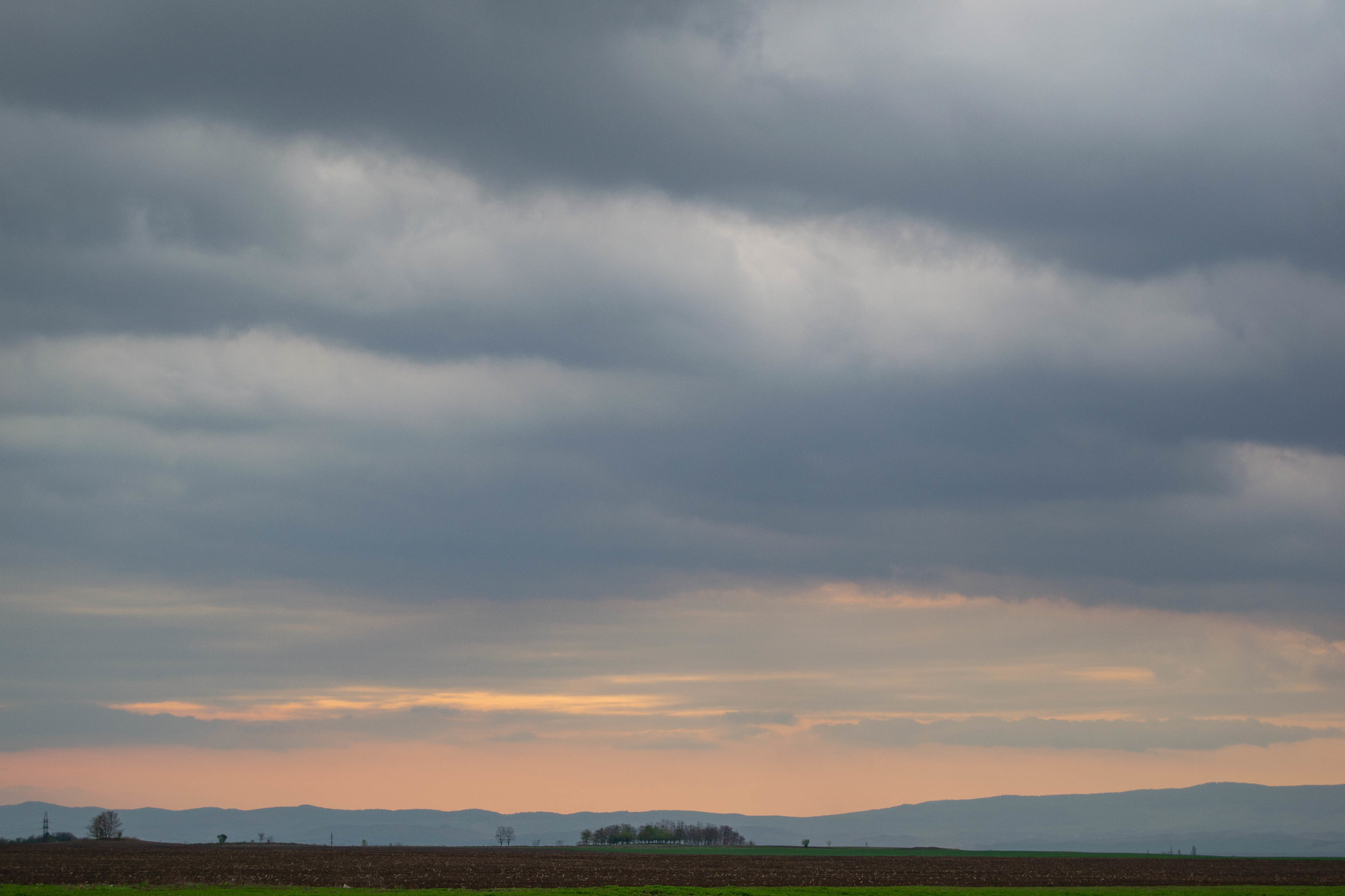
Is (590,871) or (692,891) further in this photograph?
(590,871)

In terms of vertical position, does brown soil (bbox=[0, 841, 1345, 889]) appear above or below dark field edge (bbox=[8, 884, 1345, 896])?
below

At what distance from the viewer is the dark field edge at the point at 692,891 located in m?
72.9

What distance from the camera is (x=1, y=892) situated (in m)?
69.3

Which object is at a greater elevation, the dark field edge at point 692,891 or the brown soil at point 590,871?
the dark field edge at point 692,891

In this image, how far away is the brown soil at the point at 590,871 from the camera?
95688mm

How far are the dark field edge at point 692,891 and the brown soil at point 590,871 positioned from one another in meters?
7.14

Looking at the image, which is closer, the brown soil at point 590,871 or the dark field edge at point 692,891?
the dark field edge at point 692,891

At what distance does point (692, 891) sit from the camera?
82688mm

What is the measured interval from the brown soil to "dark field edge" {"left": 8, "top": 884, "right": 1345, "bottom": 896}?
7.14 metres

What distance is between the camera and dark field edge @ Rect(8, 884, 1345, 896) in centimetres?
7288

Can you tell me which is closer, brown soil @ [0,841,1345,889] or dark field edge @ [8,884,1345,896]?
dark field edge @ [8,884,1345,896]

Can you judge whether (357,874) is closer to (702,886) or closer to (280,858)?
(702,886)

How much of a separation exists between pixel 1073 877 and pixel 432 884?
228ft

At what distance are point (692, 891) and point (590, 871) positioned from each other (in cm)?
4072
